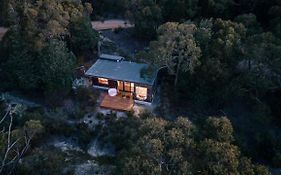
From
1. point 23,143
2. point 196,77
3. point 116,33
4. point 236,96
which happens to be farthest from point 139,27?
point 23,143

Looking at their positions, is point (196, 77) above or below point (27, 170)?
above

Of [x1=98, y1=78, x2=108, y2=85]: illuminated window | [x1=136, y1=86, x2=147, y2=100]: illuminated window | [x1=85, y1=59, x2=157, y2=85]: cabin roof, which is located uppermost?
[x1=85, y1=59, x2=157, y2=85]: cabin roof

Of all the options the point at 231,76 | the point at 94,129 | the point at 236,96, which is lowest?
the point at 94,129

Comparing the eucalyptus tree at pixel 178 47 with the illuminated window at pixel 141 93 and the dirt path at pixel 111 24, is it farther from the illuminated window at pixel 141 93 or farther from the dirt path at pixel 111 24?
the dirt path at pixel 111 24

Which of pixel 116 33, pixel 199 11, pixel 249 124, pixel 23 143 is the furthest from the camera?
pixel 116 33

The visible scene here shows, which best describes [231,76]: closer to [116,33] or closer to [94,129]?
[94,129]

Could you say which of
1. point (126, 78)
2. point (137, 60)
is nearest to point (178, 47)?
point (126, 78)

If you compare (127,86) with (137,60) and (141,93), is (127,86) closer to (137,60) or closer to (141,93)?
(141,93)

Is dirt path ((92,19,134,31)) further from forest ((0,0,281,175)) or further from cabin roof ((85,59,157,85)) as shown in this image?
cabin roof ((85,59,157,85))

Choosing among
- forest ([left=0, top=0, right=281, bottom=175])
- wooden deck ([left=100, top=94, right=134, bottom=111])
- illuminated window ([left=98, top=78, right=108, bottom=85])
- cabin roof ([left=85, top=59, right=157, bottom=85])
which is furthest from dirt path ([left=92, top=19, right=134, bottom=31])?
wooden deck ([left=100, top=94, right=134, bottom=111])
